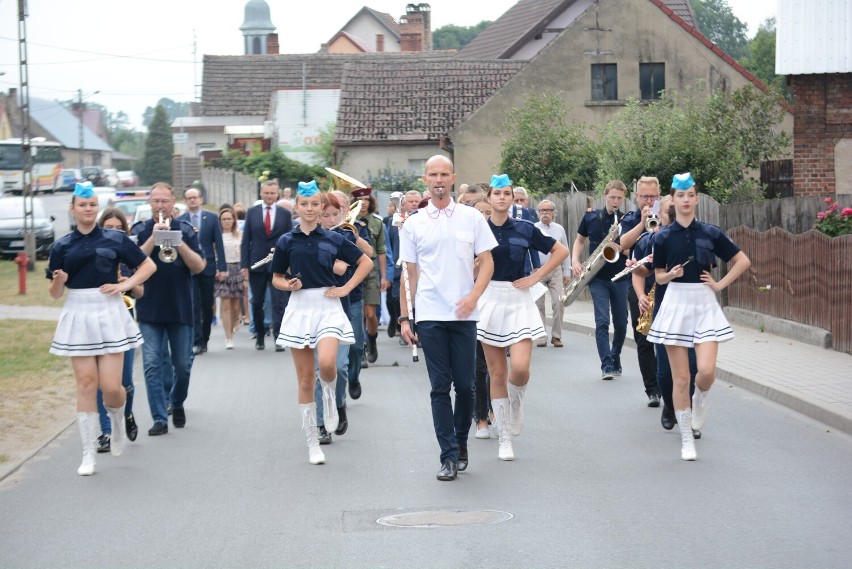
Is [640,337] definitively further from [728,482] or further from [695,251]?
[728,482]

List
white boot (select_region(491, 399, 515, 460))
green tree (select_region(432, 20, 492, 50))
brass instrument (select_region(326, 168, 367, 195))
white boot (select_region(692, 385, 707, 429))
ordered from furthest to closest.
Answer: green tree (select_region(432, 20, 492, 50)) → brass instrument (select_region(326, 168, 367, 195)) → white boot (select_region(692, 385, 707, 429)) → white boot (select_region(491, 399, 515, 460))

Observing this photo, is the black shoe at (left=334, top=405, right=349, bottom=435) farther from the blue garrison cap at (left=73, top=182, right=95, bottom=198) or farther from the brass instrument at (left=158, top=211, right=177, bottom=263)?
the blue garrison cap at (left=73, top=182, right=95, bottom=198)

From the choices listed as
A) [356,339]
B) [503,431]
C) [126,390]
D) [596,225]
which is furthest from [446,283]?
[596,225]

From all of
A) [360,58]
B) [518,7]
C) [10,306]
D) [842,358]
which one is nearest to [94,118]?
[360,58]

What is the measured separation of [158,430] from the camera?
10633 millimetres

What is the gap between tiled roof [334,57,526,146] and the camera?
42781mm

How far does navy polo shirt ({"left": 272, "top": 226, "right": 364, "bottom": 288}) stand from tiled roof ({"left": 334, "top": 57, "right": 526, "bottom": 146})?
3312cm

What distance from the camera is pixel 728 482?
27.1ft

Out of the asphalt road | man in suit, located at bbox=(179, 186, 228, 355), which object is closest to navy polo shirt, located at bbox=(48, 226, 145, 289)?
the asphalt road

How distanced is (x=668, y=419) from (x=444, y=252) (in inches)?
117

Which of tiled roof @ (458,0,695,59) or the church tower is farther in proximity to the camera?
the church tower

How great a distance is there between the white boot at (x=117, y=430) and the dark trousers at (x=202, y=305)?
5.94m

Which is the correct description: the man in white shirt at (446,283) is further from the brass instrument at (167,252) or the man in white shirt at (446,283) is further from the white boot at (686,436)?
the brass instrument at (167,252)

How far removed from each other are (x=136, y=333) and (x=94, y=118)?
16163 cm
